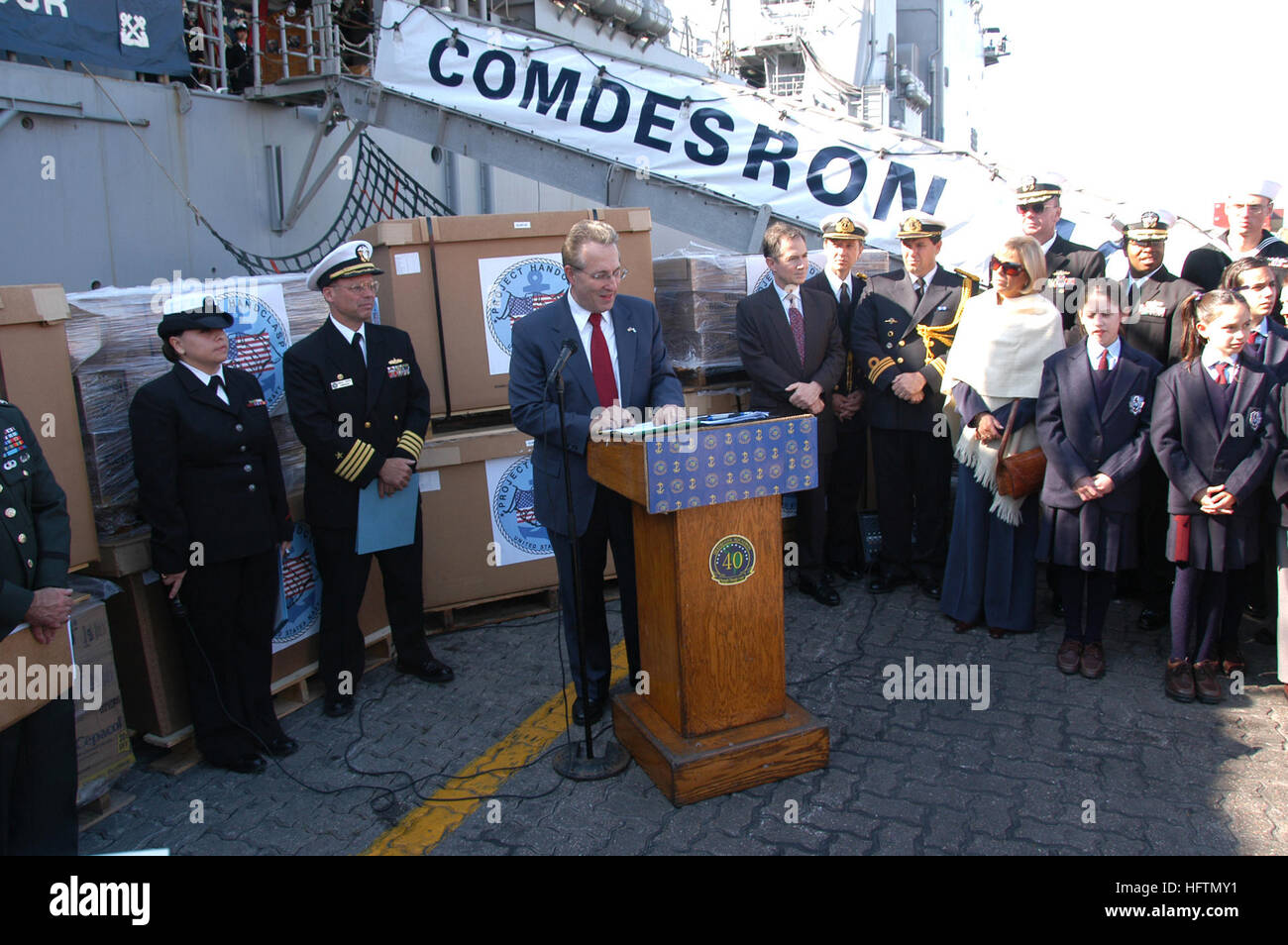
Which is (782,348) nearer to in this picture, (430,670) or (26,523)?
(430,670)

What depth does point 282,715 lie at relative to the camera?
4.18 m

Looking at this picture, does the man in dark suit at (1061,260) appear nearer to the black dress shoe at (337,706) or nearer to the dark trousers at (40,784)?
the black dress shoe at (337,706)

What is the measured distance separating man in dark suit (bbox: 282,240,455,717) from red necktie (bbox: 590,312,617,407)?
3.76 feet

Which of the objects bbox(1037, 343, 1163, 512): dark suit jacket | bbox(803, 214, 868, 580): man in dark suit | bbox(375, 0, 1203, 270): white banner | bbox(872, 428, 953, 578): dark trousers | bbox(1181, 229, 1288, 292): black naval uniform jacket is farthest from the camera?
bbox(375, 0, 1203, 270): white banner

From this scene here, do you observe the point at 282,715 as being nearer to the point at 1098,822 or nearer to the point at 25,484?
the point at 25,484

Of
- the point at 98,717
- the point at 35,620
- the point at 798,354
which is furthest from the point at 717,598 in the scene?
the point at 98,717

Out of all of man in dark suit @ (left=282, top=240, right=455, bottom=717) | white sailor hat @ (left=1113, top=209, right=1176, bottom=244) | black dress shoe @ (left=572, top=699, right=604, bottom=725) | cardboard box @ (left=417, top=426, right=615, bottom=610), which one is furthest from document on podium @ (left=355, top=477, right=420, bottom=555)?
white sailor hat @ (left=1113, top=209, right=1176, bottom=244)

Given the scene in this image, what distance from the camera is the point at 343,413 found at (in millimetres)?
4090

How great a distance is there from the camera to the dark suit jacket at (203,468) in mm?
3471

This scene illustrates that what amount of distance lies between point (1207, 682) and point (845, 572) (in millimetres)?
2096

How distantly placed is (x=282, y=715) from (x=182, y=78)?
7447mm

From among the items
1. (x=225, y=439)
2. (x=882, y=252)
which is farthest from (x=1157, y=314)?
(x=225, y=439)

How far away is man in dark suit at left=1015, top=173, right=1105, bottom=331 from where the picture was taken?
16.1 ft

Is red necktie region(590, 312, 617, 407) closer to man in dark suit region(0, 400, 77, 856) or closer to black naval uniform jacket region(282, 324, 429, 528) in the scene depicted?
black naval uniform jacket region(282, 324, 429, 528)
